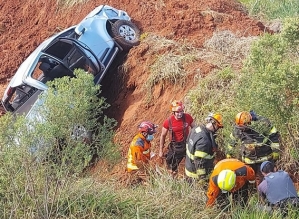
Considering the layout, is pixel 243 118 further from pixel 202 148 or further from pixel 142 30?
pixel 142 30

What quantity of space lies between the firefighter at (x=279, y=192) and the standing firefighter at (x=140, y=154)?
2092mm

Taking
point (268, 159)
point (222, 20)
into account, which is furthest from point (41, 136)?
point (222, 20)

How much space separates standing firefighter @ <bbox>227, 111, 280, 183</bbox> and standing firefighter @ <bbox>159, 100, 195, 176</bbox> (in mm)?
1008

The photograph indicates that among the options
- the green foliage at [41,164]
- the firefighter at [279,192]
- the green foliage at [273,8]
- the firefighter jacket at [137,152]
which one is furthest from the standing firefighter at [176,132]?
the green foliage at [273,8]

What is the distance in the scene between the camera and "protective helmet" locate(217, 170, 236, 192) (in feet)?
22.2

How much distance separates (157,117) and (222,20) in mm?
3667

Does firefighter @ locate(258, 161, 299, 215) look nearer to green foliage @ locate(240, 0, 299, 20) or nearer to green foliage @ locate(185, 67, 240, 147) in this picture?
green foliage @ locate(185, 67, 240, 147)

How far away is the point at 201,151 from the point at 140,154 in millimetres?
1159

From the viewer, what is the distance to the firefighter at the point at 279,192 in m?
6.62

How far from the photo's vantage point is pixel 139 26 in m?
12.7

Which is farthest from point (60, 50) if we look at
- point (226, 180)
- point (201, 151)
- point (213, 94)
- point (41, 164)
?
point (226, 180)

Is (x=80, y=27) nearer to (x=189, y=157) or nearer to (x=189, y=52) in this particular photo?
(x=189, y=52)

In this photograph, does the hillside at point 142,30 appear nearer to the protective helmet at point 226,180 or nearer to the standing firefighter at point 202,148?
the standing firefighter at point 202,148

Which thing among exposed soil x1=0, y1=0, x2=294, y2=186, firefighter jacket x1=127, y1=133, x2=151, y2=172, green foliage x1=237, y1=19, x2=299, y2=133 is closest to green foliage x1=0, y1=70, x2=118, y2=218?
firefighter jacket x1=127, y1=133, x2=151, y2=172
